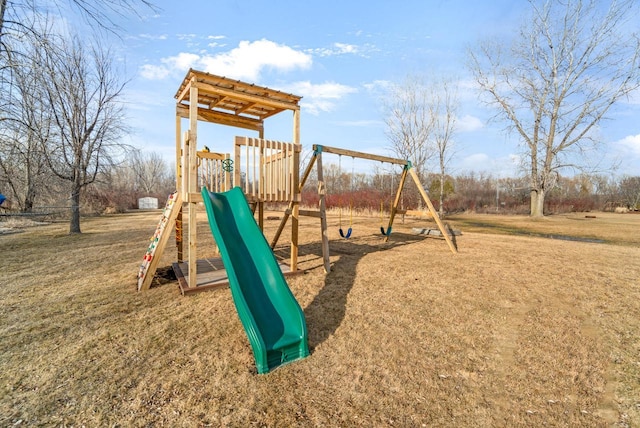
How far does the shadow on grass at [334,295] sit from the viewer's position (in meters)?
3.56

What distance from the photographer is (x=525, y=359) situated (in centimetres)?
299

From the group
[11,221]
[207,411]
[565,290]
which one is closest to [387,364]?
[207,411]

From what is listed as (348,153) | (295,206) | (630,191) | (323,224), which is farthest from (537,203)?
(630,191)

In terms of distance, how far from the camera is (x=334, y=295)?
470 cm

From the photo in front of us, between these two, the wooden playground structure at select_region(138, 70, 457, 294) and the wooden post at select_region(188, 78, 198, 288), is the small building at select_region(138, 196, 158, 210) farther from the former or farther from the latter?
the wooden post at select_region(188, 78, 198, 288)

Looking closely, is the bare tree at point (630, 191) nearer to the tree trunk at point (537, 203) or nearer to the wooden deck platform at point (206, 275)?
the tree trunk at point (537, 203)

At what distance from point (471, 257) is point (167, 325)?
22.0 ft

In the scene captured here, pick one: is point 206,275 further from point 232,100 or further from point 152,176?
point 152,176

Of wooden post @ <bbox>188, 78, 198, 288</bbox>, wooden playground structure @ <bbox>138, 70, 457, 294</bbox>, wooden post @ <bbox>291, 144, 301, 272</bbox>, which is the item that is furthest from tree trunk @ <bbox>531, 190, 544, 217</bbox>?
wooden post @ <bbox>188, 78, 198, 288</bbox>

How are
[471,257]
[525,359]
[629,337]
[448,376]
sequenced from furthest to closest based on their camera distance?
[471,257]
[629,337]
[525,359]
[448,376]

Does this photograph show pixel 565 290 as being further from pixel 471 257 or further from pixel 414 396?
pixel 414 396

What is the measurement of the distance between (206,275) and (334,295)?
2390 mm

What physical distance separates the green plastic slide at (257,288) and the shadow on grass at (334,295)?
13.7 inches

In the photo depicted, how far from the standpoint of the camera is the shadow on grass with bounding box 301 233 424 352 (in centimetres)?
356
